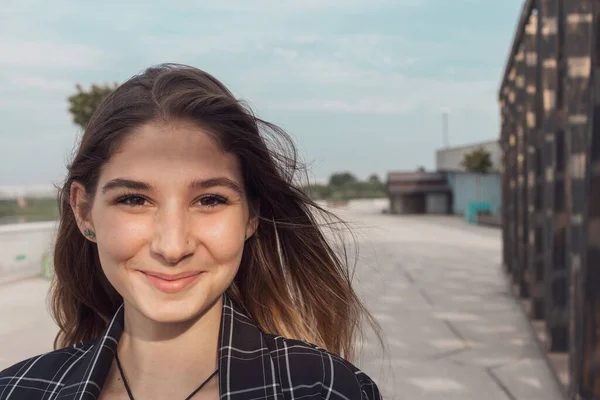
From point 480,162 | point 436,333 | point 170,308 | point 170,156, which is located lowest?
point 436,333

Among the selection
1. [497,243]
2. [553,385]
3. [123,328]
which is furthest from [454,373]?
[497,243]

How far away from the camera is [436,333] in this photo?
5.79 m

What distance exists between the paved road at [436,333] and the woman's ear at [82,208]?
2.92 ft

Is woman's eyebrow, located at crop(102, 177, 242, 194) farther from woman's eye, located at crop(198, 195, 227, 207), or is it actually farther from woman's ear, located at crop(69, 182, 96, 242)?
woman's ear, located at crop(69, 182, 96, 242)

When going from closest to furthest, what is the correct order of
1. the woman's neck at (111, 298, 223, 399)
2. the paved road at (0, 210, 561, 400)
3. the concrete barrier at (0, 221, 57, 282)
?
the woman's neck at (111, 298, 223, 399) < the paved road at (0, 210, 561, 400) < the concrete barrier at (0, 221, 57, 282)

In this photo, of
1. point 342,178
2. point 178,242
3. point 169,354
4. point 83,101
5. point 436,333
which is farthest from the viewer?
point 342,178

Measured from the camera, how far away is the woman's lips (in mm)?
1377

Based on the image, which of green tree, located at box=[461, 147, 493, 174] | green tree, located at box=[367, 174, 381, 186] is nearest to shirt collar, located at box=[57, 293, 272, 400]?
green tree, located at box=[461, 147, 493, 174]

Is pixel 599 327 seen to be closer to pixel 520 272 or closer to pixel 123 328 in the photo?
pixel 123 328

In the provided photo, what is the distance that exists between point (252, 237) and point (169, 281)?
425mm

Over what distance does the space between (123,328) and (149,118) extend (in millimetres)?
547

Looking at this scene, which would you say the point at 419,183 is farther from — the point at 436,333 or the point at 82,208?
the point at 82,208

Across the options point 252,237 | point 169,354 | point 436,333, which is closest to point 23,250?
point 436,333

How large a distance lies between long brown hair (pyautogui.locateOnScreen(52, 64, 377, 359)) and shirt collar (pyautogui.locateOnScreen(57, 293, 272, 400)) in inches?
9.4
